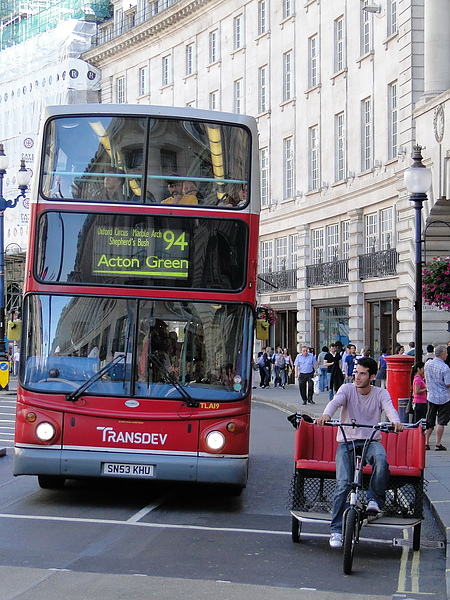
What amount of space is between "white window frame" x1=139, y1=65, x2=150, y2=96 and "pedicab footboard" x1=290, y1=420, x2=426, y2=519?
49.2 metres

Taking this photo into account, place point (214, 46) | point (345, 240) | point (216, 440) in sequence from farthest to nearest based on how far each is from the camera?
point (214, 46) → point (345, 240) → point (216, 440)

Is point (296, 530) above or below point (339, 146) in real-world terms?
below

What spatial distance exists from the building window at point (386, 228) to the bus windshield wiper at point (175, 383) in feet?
80.9

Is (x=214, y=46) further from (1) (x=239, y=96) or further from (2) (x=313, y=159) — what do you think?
(2) (x=313, y=159)

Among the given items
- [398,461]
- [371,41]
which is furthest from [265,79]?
[398,461]

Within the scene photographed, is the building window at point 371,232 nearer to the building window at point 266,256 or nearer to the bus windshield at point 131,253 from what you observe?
the building window at point 266,256

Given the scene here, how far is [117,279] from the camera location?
11445 millimetres

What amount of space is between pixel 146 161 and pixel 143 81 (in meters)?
47.3

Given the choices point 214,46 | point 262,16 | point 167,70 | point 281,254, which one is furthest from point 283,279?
point 167,70

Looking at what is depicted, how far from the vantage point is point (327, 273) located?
1608 inches

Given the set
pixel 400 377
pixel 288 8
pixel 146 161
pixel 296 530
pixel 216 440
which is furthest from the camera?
pixel 288 8

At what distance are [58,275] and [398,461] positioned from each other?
13.3ft

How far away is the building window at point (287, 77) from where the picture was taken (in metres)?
44.4

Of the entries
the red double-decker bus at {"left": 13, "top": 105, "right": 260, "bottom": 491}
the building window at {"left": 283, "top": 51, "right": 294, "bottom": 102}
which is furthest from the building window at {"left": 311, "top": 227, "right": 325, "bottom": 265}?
the red double-decker bus at {"left": 13, "top": 105, "right": 260, "bottom": 491}
